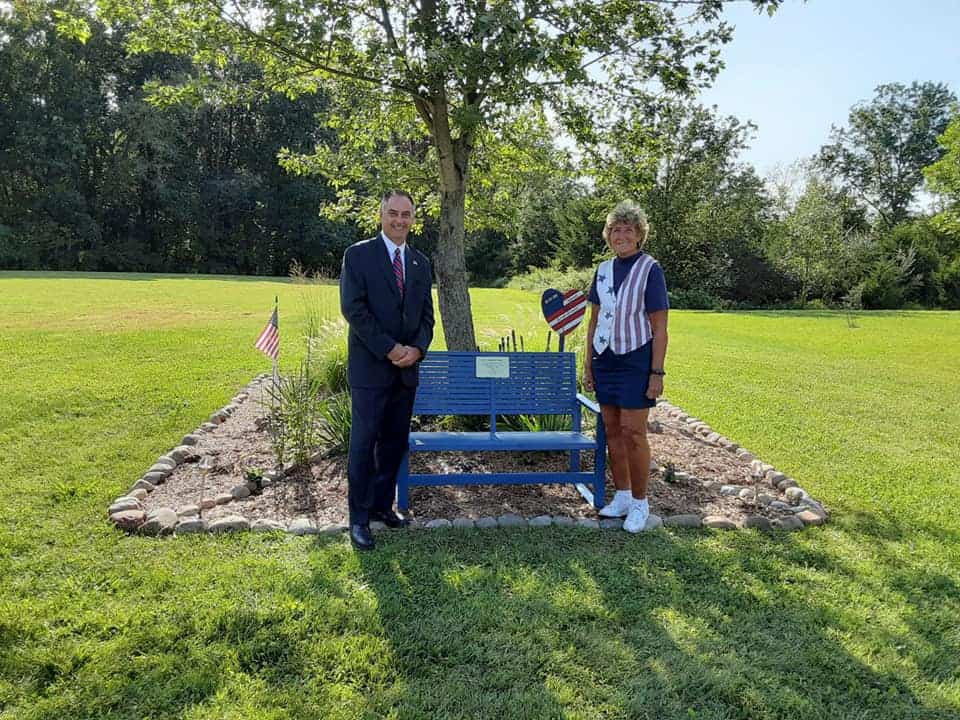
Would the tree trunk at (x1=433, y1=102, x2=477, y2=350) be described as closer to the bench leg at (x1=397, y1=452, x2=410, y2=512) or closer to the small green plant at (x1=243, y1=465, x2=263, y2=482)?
the bench leg at (x1=397, y1=452, x2=410, y2=512)

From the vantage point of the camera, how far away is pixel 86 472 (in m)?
4.70

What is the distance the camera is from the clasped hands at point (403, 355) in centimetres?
353

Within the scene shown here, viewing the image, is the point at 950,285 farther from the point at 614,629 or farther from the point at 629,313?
the point at 614,629

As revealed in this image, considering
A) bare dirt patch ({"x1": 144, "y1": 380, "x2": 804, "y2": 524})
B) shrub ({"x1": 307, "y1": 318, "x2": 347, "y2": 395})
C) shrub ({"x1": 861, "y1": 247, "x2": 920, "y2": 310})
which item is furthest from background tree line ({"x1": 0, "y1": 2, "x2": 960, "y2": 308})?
bare dirt patch ({"x1": 144, "y1": 380, "x2": 804, "y2": 524})

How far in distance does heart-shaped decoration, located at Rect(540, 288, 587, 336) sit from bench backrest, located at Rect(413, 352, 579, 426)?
306mm

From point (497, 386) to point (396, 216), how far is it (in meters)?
1.52

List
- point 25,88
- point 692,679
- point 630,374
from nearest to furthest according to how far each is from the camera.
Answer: point 692,679
point 630,374
point 25,88

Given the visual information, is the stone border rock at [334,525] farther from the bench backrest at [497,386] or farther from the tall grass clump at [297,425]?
the bench backrest at [497,386]

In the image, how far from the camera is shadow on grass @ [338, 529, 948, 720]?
245 cm

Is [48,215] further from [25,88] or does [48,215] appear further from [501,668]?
[501,668]

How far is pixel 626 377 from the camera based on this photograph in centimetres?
389

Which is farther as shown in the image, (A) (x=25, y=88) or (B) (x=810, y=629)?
(A) (x=25, y=88)

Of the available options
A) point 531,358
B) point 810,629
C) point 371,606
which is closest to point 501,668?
point 371,606

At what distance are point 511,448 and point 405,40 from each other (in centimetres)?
277
